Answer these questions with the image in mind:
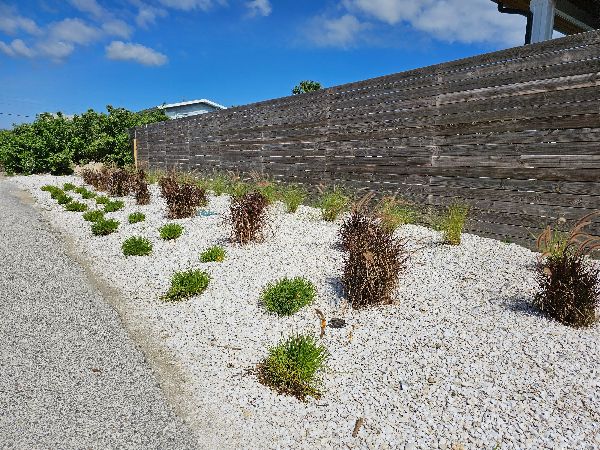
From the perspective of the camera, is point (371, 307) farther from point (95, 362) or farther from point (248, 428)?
point (95, 362)

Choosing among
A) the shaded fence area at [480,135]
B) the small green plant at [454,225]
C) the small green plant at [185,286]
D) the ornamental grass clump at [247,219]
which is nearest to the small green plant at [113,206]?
the shaded fence area at [480,135]

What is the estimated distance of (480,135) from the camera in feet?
19.0

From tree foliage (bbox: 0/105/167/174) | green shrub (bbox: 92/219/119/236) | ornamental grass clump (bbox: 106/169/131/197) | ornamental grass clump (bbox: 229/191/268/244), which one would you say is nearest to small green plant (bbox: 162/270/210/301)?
ornamental grass clump (bbox: 229/191/268/244)

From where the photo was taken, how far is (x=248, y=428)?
2.73 meters

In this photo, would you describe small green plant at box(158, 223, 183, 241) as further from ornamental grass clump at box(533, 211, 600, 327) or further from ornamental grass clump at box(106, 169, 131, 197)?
ornamental grass clump at box(106, 169, 131, 197)

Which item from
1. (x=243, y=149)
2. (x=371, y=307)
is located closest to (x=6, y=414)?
(x=371, y=307)

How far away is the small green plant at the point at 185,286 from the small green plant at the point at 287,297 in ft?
2.78

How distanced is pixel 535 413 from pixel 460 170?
4.06 m

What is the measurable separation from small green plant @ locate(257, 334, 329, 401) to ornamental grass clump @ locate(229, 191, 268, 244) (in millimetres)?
Answer: 3253

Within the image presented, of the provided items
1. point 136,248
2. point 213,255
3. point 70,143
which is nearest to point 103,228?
point 136,248

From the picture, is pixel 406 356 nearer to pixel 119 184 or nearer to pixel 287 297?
pixel 287 297

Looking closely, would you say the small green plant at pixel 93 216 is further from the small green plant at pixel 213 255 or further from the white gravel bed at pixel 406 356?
the small green plant at pixel 213 255

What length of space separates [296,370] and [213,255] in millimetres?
3091

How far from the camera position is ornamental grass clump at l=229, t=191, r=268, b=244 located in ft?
20.9
